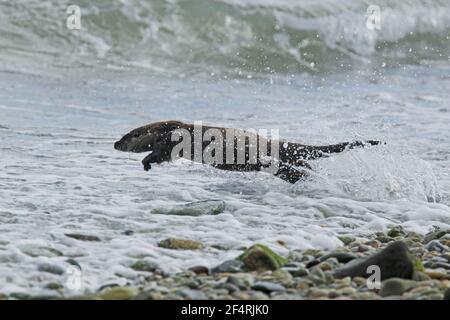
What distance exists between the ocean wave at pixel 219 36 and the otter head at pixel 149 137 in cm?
768

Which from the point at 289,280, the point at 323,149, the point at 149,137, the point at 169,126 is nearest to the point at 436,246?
the point at 289,280

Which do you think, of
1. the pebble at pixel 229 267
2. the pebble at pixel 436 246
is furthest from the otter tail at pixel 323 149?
the pebble at pixel 229 267

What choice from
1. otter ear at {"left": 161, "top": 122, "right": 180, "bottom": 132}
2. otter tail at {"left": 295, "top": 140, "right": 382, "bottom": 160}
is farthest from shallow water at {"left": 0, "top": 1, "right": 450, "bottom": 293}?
otter ear at {"left": 161, "top": 122, "right": 180, "bottom": 132}

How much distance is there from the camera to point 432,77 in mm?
16297

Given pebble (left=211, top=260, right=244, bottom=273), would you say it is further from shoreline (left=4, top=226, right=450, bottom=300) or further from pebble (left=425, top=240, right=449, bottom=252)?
pebble (left=425, top=240, right=449, bottom=252)

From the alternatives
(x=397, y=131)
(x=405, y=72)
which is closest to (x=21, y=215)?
(x=397, y=131)

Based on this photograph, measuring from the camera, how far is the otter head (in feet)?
25.6

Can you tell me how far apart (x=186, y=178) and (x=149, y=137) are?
0.49 m

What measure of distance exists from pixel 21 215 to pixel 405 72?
12070 millimetres

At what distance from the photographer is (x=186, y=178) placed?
311 inches

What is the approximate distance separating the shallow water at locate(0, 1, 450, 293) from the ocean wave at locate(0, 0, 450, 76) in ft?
6.69

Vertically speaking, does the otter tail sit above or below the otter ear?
below

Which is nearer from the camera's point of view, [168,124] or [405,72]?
[168,124]
